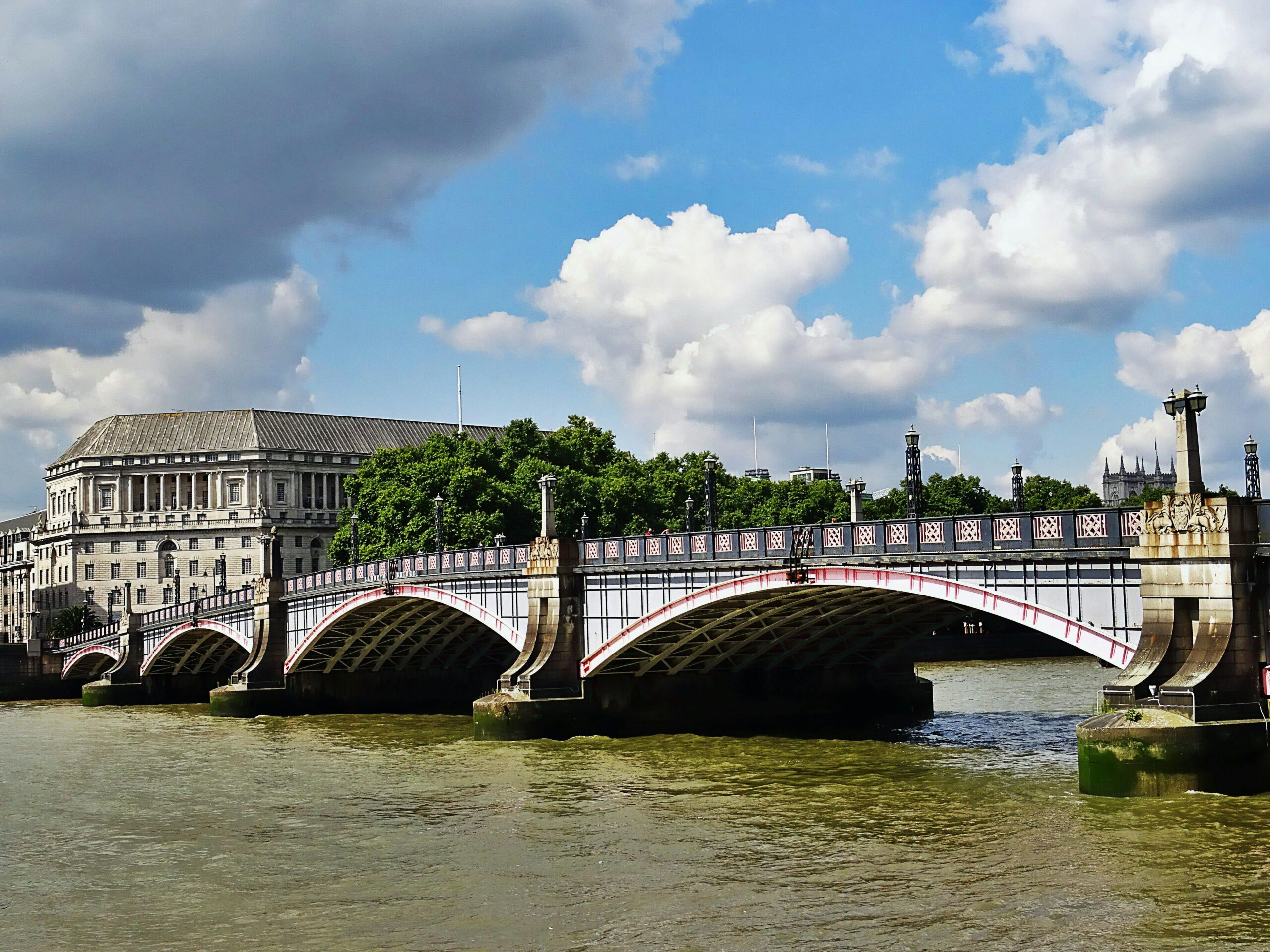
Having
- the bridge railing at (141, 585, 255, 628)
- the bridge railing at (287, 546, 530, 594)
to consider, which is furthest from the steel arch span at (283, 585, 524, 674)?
the bridge railing at (141, 585, 255, 628)

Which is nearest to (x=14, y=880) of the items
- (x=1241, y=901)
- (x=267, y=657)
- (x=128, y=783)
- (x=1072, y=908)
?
(x=128, y=783)

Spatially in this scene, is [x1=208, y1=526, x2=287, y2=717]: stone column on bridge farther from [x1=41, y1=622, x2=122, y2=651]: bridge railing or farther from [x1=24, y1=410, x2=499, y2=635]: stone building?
[x1=24, y1=410, x2=499, y2=635]: stone building

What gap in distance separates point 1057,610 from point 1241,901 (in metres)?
10.2

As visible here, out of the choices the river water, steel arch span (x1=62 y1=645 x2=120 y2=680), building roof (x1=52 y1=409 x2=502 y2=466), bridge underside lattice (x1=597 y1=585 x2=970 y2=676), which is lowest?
the river water

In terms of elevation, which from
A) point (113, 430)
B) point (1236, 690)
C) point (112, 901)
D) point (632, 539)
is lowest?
point (112, 901)

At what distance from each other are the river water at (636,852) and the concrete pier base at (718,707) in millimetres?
1664

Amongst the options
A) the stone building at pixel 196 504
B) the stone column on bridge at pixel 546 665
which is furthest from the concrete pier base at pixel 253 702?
the stone building at pixel 196 504

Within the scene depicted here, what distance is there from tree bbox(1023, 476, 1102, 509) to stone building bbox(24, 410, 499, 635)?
58.6 meters

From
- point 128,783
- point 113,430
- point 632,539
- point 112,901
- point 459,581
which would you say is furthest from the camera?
point 113,430

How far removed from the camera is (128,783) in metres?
36.8

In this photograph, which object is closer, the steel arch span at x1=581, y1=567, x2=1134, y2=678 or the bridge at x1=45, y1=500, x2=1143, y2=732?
the bridge at x1=45, y1=500, x2=1143, y2=732

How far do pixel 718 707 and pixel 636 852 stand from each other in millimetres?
20311

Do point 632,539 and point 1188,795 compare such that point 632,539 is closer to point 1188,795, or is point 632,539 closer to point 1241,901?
point 1188,795

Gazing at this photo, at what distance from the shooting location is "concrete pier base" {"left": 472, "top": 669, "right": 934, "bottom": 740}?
41.9m
